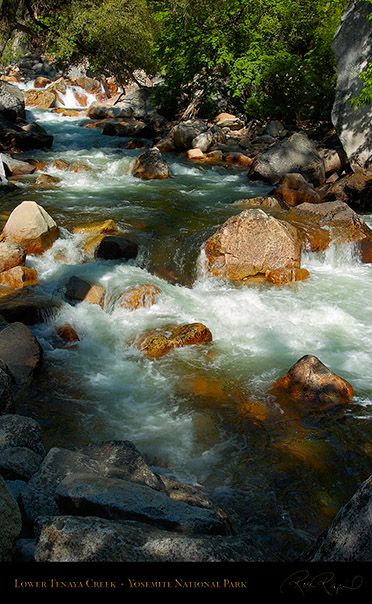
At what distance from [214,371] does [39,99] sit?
29.5 m

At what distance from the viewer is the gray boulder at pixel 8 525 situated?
7.89 ft

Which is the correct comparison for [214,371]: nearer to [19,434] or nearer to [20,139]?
[19,434]

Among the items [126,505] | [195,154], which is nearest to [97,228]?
[126,505]

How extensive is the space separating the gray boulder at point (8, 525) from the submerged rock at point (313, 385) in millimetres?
4070

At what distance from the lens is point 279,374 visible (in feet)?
21.5

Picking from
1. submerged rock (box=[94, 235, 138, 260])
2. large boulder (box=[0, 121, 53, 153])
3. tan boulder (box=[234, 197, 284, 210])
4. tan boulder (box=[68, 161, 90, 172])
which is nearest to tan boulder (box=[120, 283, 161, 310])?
submerged rock (box=[94, 235, 138, 260])

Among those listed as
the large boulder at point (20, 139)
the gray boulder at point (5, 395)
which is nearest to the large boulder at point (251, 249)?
the gray boulder at point (5, 395)

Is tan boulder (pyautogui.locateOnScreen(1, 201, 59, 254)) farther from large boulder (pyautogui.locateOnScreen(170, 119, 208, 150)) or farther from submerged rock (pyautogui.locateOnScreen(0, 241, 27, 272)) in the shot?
large boulder (pyautogui.locateOnScreen(170, 119, 208, 150))

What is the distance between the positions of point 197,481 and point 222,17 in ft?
76.2

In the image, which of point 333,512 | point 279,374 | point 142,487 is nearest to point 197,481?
point 333,512

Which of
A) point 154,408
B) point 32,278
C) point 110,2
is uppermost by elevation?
point 110,2

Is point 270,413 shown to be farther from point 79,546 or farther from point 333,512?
point 79,546

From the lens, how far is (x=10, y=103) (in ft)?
76.6

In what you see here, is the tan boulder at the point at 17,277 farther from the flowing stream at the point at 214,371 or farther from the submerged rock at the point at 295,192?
the submerged rock at the point at 295,192
